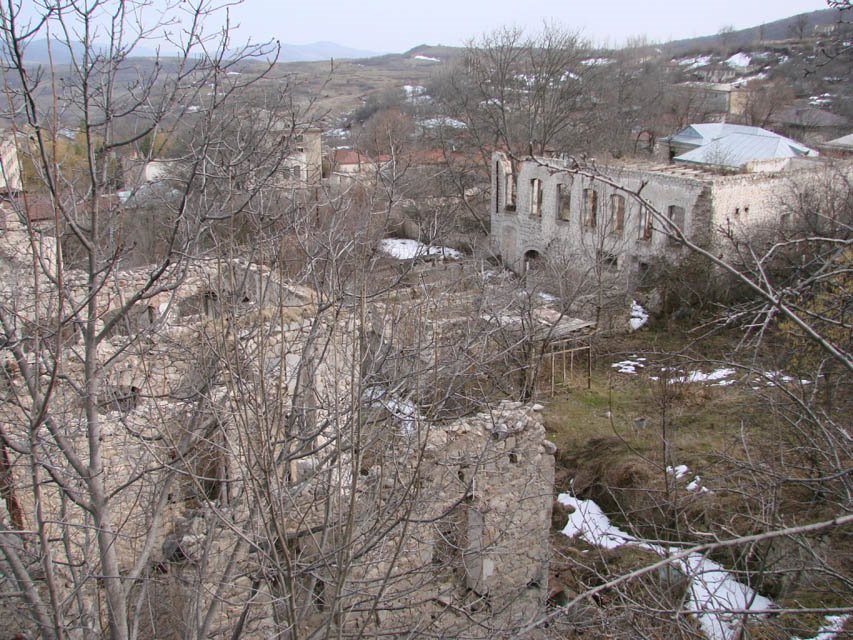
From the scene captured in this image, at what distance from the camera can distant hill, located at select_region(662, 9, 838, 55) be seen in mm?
84625

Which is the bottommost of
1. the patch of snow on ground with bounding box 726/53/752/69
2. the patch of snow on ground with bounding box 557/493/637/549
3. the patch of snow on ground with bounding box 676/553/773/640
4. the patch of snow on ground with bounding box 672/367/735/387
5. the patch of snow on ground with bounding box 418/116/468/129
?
the patch of snow on ground with bounding box 557/493/637/549

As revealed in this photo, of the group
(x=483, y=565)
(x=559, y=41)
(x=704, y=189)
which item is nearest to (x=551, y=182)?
(x=704, y=189)

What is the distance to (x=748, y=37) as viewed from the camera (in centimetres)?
9244

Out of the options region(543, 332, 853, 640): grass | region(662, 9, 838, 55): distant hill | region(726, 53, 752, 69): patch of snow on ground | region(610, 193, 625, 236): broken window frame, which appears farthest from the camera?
region(662, 9, 838, 55): distant hill

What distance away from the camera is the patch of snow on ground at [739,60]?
7144 cm

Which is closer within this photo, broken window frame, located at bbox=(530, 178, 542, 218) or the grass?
the grass

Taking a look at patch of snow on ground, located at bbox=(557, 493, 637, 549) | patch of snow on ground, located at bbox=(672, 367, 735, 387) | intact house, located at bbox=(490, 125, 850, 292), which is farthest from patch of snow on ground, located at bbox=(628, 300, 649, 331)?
patch of snow on ground, located at bbox=(557, 493, 637, 549)

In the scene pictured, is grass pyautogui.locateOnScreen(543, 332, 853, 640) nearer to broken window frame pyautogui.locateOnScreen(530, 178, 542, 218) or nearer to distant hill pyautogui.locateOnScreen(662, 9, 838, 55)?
broken window frame pyautogui.locateOnScreen(530, 178, 542, 218)

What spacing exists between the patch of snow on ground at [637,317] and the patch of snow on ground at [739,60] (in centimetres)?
6070

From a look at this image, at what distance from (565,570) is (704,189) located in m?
12.6

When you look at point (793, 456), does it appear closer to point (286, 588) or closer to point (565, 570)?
point (565, 570)

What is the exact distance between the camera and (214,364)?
5121 millimetres

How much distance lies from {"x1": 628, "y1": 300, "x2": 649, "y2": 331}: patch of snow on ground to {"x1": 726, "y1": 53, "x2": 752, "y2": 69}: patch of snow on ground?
60.7m

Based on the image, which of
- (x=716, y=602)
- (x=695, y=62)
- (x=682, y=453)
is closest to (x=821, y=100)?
(x=695, y=62)
